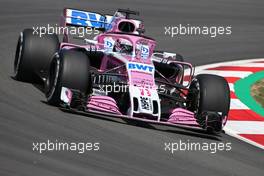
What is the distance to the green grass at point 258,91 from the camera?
1373cm

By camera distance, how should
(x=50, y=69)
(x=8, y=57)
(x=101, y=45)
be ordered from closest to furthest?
1. (x=50, y=69)
2. (x=101, y=45)
3. (x=8, y=57)

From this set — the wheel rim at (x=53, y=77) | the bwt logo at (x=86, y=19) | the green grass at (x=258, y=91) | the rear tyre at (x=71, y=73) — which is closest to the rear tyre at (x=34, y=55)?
the wheel rim at (x=53, y=77)

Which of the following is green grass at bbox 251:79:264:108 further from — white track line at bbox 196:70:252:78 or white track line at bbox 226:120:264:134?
white track line at bbox 226:120:264:134

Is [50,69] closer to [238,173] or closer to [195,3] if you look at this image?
[238,173]

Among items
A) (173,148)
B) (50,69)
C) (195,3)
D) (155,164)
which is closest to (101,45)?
(50,69)

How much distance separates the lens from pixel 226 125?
12.1 metres

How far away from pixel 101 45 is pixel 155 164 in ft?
12.9

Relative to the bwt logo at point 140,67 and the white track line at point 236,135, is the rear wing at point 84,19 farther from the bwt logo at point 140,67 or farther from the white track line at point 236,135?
the white track line at point 236,135

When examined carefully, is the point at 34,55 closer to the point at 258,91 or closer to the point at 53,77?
the point at 53,77

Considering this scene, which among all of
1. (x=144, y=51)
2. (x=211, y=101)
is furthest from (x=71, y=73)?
(x=211, y=101)

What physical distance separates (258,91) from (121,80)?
3.45 metres

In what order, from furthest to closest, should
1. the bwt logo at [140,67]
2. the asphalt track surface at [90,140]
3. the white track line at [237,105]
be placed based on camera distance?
the white track line at [237,105], the bwt logo at [140,67], the asphalt track surface at [90,140]

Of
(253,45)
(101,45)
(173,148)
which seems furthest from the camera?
(253,45)

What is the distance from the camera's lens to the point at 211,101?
37.4 feet
